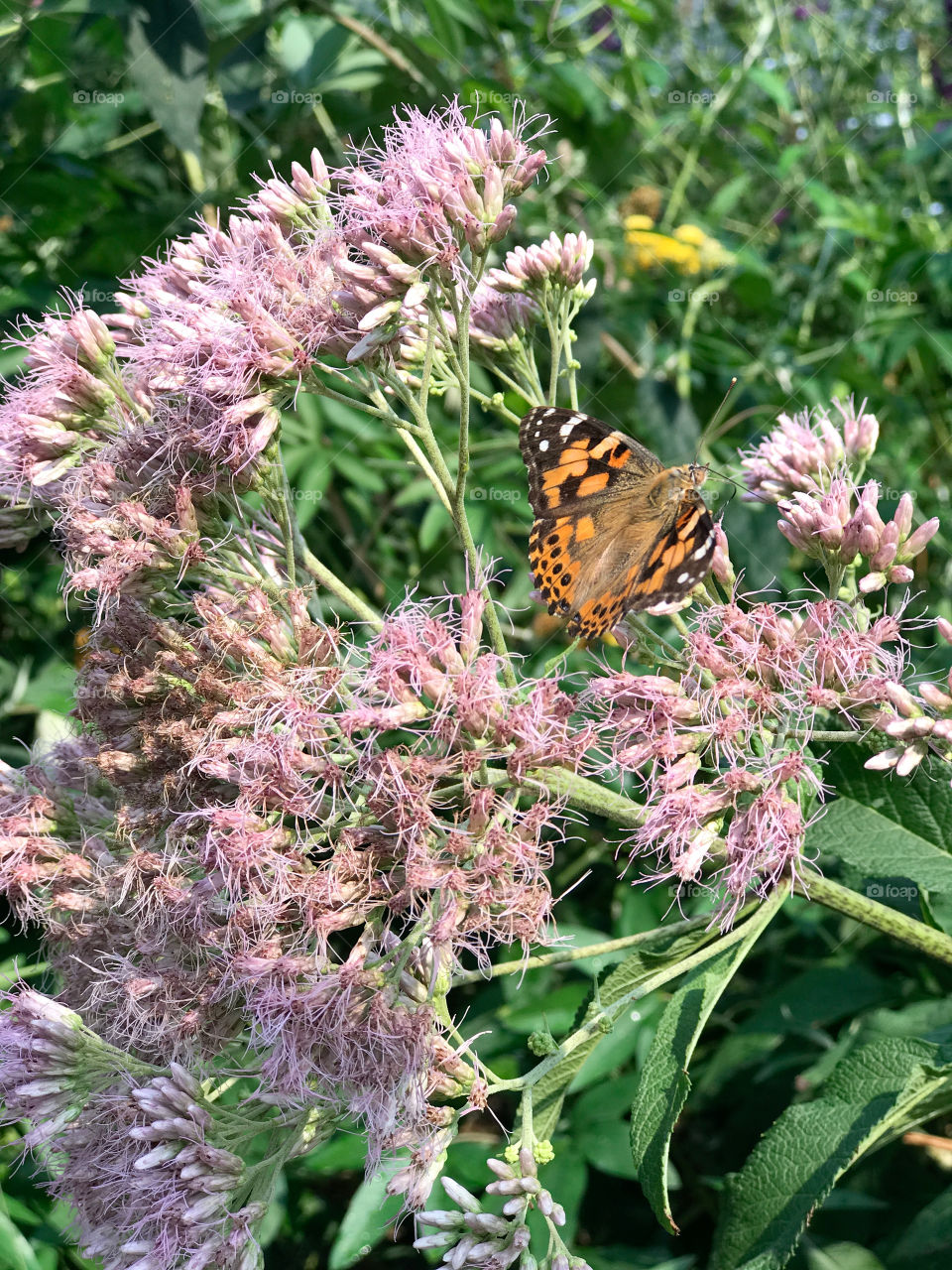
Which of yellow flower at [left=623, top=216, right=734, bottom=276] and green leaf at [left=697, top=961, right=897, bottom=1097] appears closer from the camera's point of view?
green leaf at [left=697, top=961, right=897, bottom=1097]

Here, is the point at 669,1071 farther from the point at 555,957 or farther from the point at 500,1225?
the point at 500,1225

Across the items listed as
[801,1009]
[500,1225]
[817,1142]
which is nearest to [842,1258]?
[801,1009]

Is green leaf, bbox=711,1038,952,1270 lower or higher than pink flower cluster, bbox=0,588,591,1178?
lower

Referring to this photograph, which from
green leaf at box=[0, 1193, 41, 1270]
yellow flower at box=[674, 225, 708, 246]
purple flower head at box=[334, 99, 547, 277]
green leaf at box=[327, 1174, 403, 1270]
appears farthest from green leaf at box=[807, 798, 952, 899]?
yellow flower at box=[674, 225, 708, 246]

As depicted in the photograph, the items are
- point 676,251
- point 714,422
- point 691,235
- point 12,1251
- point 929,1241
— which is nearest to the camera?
point 12,1251

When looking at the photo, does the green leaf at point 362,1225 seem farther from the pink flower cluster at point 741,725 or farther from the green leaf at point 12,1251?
the pink flower cluster at point 741,725

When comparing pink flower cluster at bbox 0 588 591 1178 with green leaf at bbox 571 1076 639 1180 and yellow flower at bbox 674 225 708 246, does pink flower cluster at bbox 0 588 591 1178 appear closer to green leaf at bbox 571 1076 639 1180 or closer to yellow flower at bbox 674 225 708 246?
green leaf at bbox 571 1076 639 1180

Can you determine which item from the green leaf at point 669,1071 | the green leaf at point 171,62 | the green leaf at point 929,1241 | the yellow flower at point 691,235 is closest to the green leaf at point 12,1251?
the green leaf at point 669,1071

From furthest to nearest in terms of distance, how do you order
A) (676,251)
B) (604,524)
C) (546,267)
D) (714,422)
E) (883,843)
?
(676,251)
(714,422)
(546,267)
(604,524)
(883,843)
